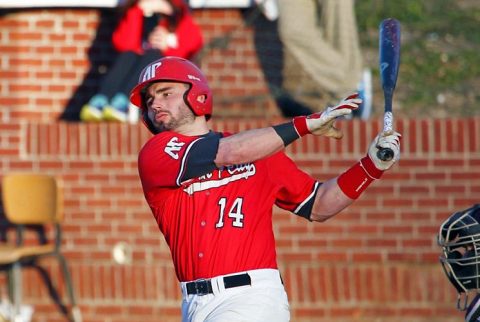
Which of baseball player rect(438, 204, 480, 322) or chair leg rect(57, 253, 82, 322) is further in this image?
chair leg rect(57, 253, 82, 322)

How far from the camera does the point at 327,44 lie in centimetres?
980

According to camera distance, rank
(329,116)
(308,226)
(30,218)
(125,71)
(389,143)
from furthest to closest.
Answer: (125,71), (30,218), (308,226), (389,143), (329,116)

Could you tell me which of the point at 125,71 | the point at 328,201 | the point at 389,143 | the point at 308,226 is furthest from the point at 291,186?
the point at 125,71

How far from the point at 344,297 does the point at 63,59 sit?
9.82 feet

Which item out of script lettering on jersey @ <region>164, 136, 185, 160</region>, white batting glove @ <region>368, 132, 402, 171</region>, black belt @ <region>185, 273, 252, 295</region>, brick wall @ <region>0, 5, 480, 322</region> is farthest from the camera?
brick wall @ <region>0, 5, 480, 322</region>

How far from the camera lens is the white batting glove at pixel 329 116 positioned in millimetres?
5133

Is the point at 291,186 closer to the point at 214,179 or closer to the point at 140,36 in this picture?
the point at 214,179

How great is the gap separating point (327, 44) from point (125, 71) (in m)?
1.57

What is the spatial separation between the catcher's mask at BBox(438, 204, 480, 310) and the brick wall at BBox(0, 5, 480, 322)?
3.65 meters

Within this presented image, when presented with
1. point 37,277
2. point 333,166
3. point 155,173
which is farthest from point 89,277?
point 155,173

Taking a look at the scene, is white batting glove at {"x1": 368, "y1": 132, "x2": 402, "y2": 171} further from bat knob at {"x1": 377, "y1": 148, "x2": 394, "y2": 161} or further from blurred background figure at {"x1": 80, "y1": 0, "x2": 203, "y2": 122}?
blurred background figure at {"x1": 80, "y1": 0, "x2": 203, "y2": 122}

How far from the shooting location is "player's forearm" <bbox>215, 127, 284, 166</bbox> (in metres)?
5.26

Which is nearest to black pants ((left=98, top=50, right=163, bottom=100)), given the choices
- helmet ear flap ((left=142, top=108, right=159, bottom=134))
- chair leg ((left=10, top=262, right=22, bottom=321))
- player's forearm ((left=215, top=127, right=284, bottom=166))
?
chair leg ((left=10, top=262, right=22, bottom=321))

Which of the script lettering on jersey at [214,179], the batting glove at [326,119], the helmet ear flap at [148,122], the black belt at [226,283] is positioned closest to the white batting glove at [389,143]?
the batting glove at [326,119]
